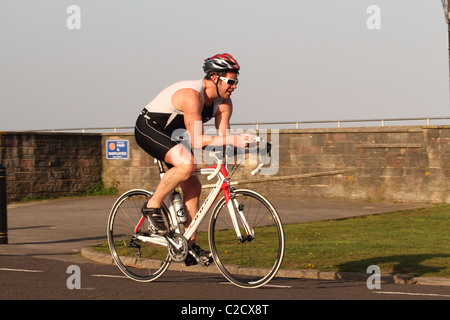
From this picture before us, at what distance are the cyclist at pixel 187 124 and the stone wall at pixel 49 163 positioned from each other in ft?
49.6

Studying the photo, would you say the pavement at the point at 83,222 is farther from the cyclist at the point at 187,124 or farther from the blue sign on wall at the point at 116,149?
the blue sign on wall at the point at 116,149

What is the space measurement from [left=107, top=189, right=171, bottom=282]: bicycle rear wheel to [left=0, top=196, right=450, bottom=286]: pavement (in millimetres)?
602

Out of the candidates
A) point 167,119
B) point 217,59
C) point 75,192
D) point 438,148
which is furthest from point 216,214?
point 75,192

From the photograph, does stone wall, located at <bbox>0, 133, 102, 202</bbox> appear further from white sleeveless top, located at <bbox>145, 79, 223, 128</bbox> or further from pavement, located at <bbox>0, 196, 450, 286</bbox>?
white sleeveless top, located at <bbox>145, 79, 223, 128</bbox>

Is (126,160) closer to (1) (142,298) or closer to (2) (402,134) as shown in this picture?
(2) (402,134)

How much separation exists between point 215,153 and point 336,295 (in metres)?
1.59

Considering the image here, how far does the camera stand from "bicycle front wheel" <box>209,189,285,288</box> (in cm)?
572

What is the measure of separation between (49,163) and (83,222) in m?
7.65

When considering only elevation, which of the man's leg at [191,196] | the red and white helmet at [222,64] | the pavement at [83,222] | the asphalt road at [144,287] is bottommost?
the pavement at [83,222]

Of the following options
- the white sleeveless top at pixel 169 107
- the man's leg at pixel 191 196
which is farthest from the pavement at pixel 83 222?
the white sleeveless top at pixel 169 107

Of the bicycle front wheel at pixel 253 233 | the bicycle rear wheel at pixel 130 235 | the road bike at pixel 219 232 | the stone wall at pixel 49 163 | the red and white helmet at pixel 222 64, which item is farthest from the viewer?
the stone wall at pixel 49 163

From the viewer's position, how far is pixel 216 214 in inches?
235

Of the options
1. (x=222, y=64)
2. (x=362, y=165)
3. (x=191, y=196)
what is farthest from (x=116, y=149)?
(x=222, y=64)

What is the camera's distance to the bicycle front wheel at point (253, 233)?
5.72 m
